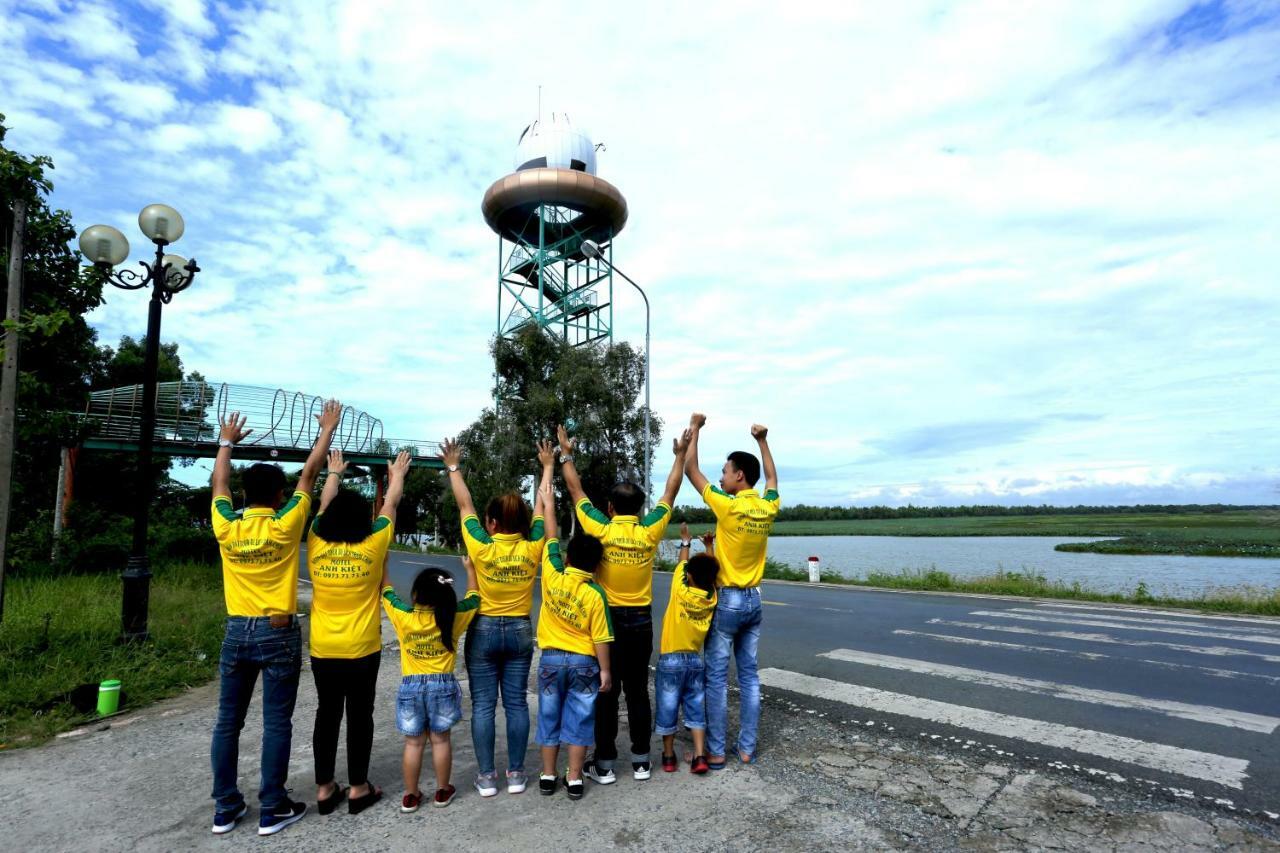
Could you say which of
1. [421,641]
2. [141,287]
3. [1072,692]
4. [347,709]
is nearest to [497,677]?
[421,641]

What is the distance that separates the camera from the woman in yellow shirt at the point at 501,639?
4.11 m

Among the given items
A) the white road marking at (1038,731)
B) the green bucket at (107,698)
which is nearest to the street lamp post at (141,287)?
the green bucket at (107,698)

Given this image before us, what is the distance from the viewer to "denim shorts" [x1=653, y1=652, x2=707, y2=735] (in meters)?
4.51

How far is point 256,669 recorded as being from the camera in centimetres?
387

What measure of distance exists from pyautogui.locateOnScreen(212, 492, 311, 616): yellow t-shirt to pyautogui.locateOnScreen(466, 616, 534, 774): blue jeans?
3.61 ft

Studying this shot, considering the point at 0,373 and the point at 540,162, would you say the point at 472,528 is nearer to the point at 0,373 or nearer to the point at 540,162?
the point at 0,373

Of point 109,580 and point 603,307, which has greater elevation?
point 603,307

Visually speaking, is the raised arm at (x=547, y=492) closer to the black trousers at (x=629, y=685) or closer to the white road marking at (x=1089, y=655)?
the black trousers at (x=629, y=685)

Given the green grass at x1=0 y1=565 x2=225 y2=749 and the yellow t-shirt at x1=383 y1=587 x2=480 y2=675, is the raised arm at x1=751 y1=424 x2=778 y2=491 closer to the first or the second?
the yellow t-shirt at x1=383 y1=587 x2=480 y2=675

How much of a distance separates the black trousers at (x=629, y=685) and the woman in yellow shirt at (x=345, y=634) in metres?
1.45

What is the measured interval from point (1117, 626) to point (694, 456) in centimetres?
950

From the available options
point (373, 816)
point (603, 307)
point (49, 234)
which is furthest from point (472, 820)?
point (603, 307)

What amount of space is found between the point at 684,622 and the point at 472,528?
61.6 inches

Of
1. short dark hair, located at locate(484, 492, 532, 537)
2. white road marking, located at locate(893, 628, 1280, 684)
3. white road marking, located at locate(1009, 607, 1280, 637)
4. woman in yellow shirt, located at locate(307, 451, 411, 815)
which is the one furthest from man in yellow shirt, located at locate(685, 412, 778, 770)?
white road marking, located at locate(1009, 607, 1280, 637)
